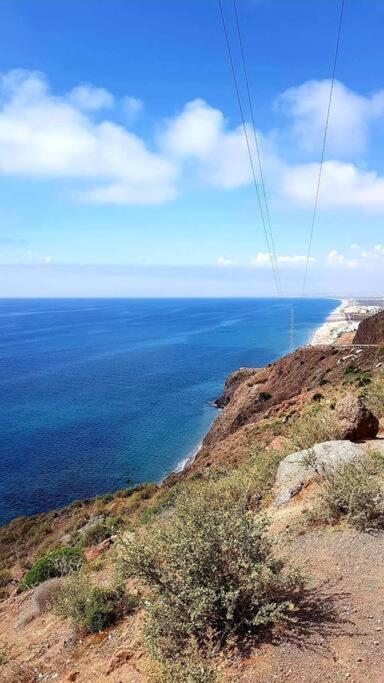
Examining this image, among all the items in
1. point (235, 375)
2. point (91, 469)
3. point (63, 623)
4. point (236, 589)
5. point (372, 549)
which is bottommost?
point (91, 469)

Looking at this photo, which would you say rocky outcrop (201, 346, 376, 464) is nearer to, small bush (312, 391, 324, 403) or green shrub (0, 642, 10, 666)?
small bush (312, 391, 324, 403)

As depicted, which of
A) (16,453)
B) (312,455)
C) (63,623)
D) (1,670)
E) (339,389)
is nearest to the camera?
(1,670)

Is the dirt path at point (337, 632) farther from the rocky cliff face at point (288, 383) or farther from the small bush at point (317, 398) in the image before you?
the rocky cliff face at point (288, 383)

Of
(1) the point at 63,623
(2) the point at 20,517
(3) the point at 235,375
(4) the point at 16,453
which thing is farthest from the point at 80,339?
(1) the point at 63,623

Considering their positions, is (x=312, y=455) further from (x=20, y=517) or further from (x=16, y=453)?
(x=16, y=453)

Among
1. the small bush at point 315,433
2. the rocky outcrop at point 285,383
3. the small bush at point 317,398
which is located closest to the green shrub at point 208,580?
the small bush at point 315,433

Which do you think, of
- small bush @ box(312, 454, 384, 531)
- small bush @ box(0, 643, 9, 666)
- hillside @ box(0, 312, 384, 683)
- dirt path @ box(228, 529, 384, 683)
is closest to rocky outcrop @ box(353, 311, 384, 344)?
hillside @ box(0, 312, 384, 683)
